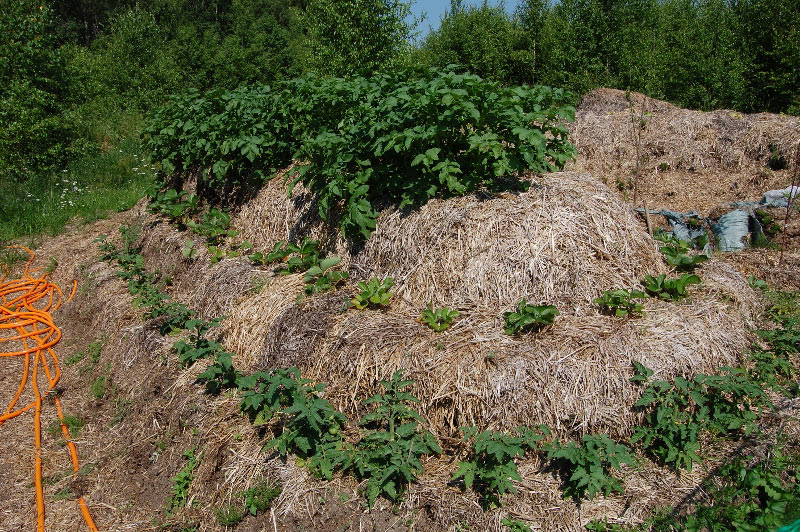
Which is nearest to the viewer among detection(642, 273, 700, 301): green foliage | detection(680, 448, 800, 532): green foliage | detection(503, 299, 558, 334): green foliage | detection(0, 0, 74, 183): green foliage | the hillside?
detection(680, 448, 800, 532): green foliage

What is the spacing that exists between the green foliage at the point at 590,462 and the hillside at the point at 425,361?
8cm

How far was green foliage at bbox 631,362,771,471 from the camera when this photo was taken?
3354mm

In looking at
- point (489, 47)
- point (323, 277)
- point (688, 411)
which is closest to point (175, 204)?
point (323, 277)

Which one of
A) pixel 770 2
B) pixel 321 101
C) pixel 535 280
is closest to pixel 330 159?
pixel 321 101

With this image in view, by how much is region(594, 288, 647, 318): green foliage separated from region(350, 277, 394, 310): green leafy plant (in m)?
1.44

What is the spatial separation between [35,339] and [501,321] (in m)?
4.49

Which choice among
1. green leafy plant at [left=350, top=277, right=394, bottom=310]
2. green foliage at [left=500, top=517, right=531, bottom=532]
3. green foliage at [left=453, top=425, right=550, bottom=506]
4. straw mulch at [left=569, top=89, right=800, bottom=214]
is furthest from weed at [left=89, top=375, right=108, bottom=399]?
straw mulch at [left=569, top=89, right=800, bottom=214]

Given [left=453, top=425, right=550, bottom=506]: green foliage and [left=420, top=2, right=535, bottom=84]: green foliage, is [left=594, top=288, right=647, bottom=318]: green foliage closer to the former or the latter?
[left=453, top=425, right=550, bottom=506]: green foliage

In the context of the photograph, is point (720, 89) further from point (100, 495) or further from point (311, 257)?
point (100, 495)

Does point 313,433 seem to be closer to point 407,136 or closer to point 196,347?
point 196,347

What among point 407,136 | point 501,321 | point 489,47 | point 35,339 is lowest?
point 35,339

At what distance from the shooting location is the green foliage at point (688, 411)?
335 centimetres

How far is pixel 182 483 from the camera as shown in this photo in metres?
3.66

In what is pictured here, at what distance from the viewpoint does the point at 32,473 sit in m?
4.07
